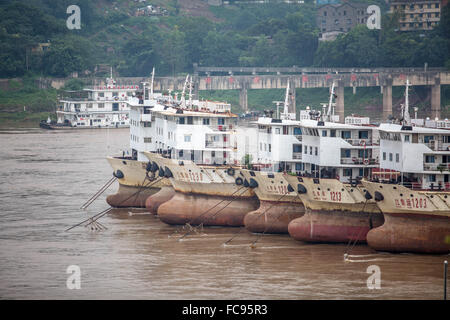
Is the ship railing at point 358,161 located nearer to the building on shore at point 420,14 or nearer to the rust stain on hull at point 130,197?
the rust stain on hull at point 130,197

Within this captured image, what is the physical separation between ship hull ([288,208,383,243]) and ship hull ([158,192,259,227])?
560 cm

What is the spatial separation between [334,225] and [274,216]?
14.6 ft

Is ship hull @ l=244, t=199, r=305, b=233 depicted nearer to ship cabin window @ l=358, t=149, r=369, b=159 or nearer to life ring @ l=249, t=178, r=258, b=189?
life ring @ l=249, t=178, r=258, b=189

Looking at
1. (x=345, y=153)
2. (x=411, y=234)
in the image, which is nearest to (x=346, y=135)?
(x=345, y=153)

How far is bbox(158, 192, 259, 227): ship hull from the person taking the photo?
6019 centimetres

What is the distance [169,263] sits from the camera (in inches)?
2007

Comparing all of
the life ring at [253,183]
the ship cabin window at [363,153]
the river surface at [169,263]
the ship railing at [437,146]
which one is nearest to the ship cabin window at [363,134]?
the ship cabin window at [363,153]

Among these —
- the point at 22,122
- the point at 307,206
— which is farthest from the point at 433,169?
the point at 22,122

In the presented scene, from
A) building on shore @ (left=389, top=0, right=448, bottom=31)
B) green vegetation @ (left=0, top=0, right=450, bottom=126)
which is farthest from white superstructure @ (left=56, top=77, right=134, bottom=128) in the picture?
building on shore @ (left=389, top=0, right=448, bottom=31)

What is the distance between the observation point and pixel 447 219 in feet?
164

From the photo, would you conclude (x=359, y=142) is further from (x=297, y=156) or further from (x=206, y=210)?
(x=206, y=210)

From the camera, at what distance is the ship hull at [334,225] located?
5375cm

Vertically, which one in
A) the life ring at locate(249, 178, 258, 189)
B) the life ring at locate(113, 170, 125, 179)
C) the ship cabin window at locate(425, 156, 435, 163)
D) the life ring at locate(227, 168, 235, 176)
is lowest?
the life ring at locate(113, 170, 125, 179)

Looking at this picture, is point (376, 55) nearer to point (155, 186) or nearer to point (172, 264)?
point (155, 186)
